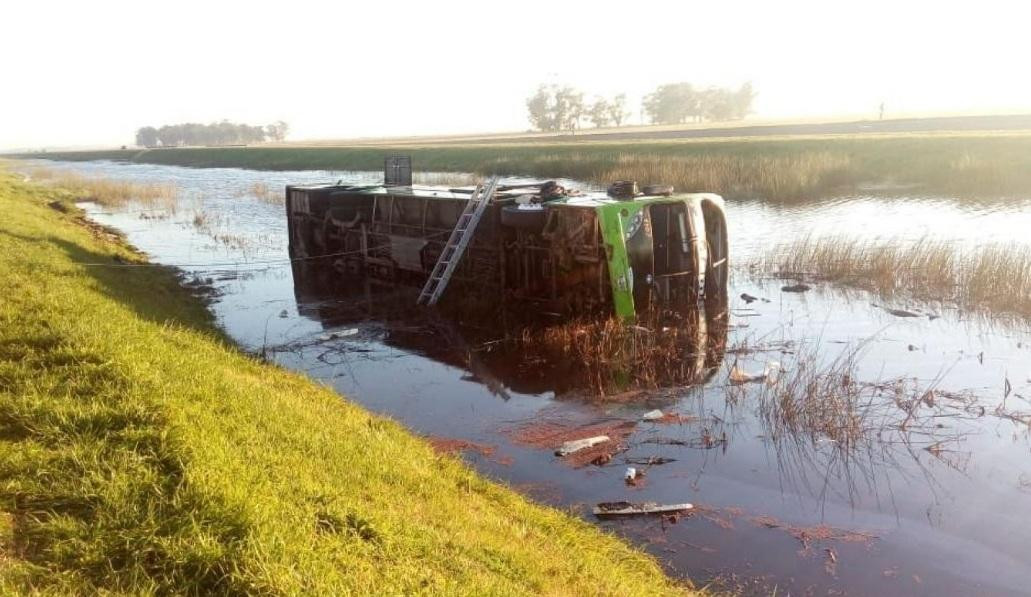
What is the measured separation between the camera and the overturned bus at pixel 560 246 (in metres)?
14.4

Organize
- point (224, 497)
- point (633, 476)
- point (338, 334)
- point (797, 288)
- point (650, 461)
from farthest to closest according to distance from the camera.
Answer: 1. point (797, 288)
2. point (338, 334)
3. point (650, 461)
4. point (633, 476)
5. point (224, 497)

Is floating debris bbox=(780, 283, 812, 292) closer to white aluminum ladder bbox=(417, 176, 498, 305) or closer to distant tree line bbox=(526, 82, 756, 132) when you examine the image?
white aluminum ladder bbox=(417, 176, 498, 305)

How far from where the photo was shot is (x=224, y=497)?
4793mm

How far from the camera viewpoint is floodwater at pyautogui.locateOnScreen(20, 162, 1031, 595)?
6879 millimetres

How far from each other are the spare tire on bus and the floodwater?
2.37m

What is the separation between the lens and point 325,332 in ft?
50.0

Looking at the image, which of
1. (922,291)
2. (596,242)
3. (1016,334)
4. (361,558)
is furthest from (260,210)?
(361,558)

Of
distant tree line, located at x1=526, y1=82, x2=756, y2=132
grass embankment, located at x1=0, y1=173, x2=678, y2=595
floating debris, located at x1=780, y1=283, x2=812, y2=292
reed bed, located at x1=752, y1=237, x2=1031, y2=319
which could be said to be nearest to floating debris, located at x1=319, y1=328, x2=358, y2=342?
grass embankment, located at x1=0, y1=173, x2=678, y2=595

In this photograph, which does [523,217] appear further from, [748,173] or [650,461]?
[748,173]

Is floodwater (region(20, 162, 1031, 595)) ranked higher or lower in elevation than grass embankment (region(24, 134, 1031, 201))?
lower

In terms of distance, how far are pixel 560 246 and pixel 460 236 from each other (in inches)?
121

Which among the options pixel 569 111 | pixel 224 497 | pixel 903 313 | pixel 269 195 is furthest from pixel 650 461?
pixel 569 111

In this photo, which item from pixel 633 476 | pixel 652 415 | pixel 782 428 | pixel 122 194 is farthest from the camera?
pixel 122 194

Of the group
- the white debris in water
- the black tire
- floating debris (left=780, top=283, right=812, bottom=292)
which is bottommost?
the white debris in water
